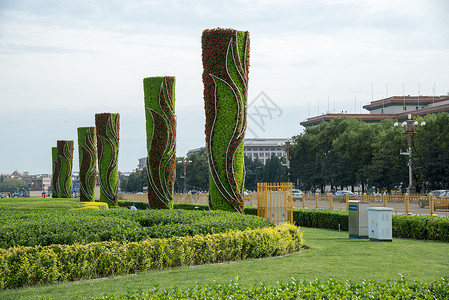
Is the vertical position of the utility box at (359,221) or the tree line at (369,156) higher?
the tree line at (369,156)

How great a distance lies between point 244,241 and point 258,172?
81.2 m

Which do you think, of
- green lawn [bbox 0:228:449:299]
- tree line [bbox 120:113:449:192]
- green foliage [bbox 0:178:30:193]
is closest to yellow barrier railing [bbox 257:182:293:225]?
green lawn [bbox 0:228:449:299]

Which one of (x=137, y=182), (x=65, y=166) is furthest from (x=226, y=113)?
(x=137, y=182)

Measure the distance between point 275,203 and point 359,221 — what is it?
2.61 meters

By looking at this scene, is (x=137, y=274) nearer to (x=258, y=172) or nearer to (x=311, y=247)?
(x=311, y=247)

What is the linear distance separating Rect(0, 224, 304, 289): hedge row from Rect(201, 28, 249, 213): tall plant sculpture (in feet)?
15.2

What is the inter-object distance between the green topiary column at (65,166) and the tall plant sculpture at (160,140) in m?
21.0

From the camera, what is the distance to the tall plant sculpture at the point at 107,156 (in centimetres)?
3047

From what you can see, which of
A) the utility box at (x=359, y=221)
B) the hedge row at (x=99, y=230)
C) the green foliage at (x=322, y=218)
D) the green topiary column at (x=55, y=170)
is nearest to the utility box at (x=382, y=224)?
the utility box at (x=359, y=221)

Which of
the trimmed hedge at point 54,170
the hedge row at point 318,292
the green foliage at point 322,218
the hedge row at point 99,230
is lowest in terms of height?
the green foliage at point 322,218

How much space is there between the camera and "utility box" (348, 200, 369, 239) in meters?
14.2

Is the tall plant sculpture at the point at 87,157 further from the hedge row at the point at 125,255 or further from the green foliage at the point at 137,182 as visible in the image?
the green foliage at the point at 137,182

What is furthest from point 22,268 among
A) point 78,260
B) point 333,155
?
point 333,155

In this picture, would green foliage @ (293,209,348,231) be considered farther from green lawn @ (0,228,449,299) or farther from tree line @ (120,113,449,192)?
tree line @ (120,113,449,192)
